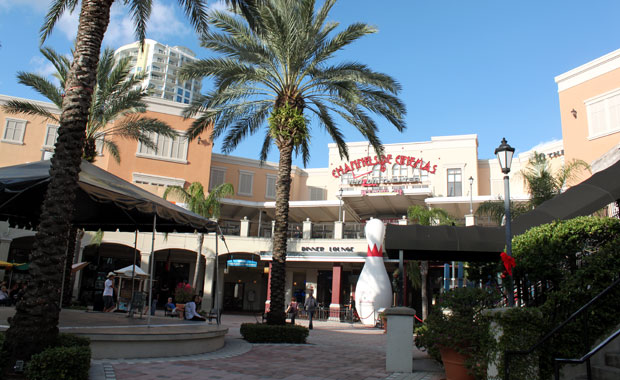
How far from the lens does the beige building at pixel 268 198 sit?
29.1 meters

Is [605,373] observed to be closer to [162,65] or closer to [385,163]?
[385,163]

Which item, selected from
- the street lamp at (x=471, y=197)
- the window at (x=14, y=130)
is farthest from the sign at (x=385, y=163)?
the window at (x=14, y=130)

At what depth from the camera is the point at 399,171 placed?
112 ft

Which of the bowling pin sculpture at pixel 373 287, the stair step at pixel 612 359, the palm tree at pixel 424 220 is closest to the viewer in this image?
the stair step at pixel 612 359

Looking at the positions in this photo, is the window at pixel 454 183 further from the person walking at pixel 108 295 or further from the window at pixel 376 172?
the person walking at pixel 108 295

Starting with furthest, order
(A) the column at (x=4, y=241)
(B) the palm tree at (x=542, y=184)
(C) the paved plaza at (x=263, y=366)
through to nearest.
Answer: (A) the column at (x=4, y=241), (B) the palm tree at (x=542, y=184), (C) the paved plaza at (x=263, y=366)

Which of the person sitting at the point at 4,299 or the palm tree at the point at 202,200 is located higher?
the palm tree at the point at 202,200

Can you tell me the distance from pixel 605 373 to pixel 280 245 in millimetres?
9679

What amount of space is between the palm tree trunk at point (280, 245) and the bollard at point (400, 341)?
5595 mm

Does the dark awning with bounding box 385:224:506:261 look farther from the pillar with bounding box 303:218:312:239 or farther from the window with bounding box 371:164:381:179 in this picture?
the window with bounding box 371:164:381:179

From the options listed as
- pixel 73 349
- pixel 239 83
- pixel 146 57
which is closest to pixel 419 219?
pixel 239 83

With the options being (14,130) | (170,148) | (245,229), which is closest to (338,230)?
Answer: (245,229)

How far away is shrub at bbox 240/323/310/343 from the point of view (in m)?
13.0

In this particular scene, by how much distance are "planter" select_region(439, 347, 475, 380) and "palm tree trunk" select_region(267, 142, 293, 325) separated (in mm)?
6665
